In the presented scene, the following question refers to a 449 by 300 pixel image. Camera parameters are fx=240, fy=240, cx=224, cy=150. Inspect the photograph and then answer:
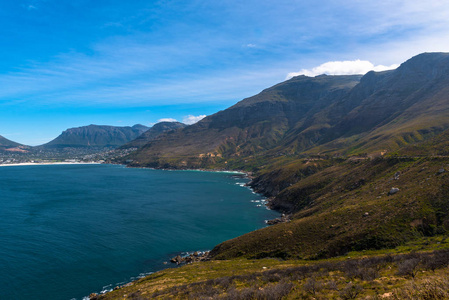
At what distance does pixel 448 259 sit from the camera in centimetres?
2812

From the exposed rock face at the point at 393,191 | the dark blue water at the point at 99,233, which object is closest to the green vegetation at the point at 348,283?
the dark blue water at the point at 99,233

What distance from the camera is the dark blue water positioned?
2532 inches

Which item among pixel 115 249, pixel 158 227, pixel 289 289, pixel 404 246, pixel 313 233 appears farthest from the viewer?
pixel 158 227

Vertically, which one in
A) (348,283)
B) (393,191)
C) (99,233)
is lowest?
(99,233)

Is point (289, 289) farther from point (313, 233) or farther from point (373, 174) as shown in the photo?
point (373, 174)

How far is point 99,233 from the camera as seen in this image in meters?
99.5

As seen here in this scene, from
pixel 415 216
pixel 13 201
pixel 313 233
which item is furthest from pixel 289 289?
pixel 13 201

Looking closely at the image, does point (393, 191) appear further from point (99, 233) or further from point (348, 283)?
point (99, 233)

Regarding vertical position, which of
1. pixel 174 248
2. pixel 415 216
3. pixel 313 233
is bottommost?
pixel 174 248

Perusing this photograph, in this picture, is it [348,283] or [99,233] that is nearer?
[348,283]

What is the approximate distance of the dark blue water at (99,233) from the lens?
211 ft

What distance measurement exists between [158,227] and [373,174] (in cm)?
9986

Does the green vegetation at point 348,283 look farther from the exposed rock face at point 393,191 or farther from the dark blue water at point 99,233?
the exposed rock face at point 393,191

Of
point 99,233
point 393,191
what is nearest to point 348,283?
point 393,191
